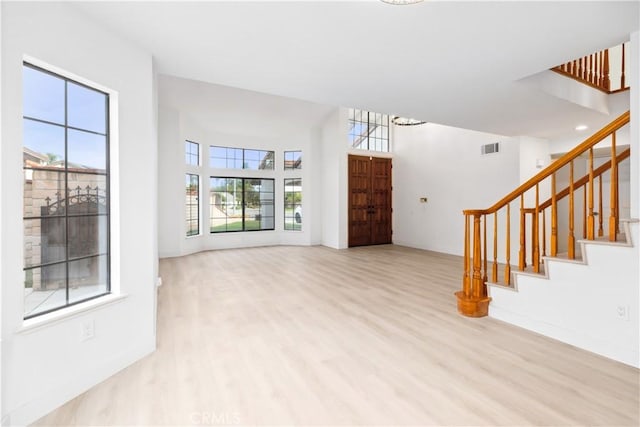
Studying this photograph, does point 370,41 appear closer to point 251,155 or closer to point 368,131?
point 368,131

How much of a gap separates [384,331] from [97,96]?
3.20m

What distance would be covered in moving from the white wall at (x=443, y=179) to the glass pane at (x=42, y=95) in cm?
699

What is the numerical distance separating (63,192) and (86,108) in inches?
25.0

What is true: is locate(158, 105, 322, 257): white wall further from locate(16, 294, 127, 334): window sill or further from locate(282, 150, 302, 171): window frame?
locate(16, 294, 127, 334): window sill

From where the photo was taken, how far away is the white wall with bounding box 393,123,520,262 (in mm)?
6492

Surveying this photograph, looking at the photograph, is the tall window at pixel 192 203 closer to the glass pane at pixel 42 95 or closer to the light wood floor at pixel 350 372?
the light wood floor at pixel 350 372

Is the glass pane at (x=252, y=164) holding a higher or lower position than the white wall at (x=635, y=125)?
higher

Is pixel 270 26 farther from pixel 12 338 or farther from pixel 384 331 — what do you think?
pixel 384 331

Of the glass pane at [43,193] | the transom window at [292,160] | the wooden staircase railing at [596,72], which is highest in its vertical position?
the wooden staircase railing at [596,72]

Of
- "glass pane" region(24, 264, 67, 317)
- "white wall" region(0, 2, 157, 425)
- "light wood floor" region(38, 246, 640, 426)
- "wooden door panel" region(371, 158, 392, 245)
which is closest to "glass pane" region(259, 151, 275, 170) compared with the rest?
"wooden door panel" region(371, 158, 392, 245)

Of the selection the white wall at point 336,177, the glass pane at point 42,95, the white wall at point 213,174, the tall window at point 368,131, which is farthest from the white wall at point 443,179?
the glass pane at point 42,95

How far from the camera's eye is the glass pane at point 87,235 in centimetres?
213

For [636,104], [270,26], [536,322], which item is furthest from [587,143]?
[270,26]

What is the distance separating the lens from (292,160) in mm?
9117
